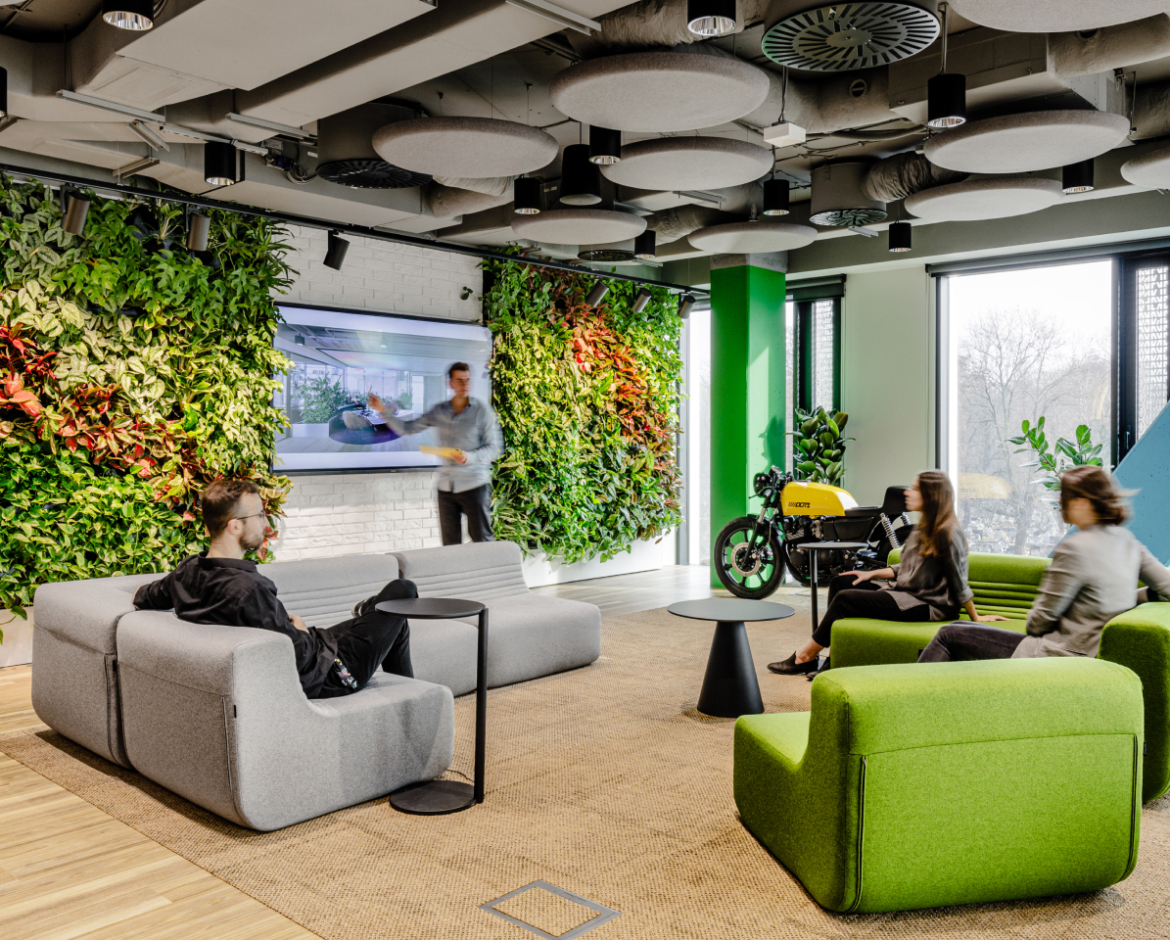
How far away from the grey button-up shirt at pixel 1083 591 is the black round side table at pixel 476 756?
6.40 ft

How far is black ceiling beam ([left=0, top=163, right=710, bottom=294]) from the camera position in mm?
5430

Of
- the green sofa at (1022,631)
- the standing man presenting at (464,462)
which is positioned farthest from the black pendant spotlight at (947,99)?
the standing man presenting at (464,462)

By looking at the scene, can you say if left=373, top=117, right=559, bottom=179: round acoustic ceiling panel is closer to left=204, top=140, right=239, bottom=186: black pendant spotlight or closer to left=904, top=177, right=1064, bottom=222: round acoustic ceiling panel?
left=204, top=140, right=239, bottom=186: black pendant spotlight

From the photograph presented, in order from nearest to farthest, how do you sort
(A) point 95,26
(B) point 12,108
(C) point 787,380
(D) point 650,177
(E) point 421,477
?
(A) point 95,26
(B) point 12,108
(D) point 650,177
(E) point 421,477
(C) point 787,380

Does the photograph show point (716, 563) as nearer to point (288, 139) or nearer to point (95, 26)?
point (288, 139)

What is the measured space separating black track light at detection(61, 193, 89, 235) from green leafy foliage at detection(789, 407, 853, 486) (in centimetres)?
596

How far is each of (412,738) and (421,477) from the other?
A: 4.36 m

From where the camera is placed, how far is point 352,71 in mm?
4195

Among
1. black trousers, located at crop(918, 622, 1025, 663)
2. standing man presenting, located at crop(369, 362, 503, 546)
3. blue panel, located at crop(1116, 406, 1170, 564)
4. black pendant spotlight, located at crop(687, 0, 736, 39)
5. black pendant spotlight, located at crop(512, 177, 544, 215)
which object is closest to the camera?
black pendant spotlight, located at crop(687, 0, 736, 39)

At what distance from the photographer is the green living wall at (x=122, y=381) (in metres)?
5.59

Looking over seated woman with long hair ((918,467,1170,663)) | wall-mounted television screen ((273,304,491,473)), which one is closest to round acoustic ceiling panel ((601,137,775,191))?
seated woman with long hair ((918,467,1170,663))

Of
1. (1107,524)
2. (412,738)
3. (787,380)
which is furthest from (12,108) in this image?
(787,380)

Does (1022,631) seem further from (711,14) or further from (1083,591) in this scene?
(711,14)

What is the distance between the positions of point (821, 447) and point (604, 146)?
4.84m
